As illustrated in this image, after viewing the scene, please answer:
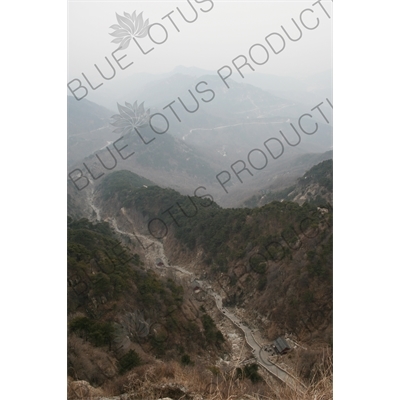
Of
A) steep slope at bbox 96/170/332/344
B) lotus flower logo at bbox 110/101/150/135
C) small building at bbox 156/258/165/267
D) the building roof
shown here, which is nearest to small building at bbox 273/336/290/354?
the building roof

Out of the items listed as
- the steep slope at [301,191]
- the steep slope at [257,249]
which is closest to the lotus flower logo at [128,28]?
the steep slope at [257,249]

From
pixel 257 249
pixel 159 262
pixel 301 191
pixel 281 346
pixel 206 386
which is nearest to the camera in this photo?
pixel 206 386

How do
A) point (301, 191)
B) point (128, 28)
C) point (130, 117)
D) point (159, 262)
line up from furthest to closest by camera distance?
point (301, 191) → point (159, 262) → point (130, 117) → point (128, 28)

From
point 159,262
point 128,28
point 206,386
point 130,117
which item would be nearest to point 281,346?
point 206,386

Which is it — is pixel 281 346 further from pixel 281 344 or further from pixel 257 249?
pixel 257 249

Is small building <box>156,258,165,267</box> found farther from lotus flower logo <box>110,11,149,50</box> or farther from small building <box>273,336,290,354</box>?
lotus flower logo <box>110,11,149,50</box>
